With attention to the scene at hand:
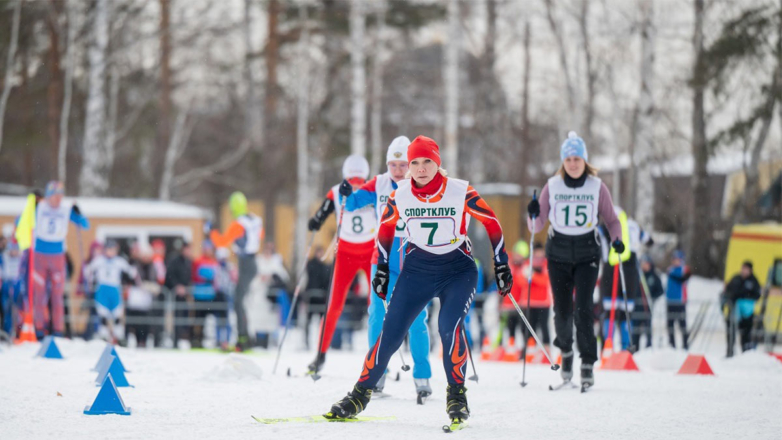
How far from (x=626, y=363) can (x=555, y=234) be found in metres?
2.61

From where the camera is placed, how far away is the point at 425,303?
253 inches

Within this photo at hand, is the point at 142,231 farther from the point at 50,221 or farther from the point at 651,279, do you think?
the point at 651,279

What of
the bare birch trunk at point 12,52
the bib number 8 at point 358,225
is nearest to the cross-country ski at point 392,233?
Result: the bib number 8 at point 358,225

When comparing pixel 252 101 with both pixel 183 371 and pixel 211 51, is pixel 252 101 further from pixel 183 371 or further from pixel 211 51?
pixel 183 371

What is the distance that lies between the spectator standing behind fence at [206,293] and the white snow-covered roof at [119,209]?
3.49 m

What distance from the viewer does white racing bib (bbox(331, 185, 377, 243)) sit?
8.60 metres

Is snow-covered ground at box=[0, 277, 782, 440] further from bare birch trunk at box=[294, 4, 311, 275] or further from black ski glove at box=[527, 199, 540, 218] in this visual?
bare birch trunk at box=[294, 4, 311, 275]

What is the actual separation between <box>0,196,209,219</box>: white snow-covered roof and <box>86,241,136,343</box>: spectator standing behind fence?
140 inches

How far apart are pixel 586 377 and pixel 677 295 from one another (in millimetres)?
8960

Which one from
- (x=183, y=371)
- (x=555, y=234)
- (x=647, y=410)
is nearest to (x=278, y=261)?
(x=183, y=371)

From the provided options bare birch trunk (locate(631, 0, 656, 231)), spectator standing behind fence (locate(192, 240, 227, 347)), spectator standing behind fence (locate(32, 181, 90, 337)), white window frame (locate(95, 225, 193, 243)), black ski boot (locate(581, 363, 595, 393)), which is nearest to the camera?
black ski boot (locate(581, 363, 595, 393))

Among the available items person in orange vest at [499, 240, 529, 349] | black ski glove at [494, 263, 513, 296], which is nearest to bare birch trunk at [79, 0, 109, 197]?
person in orange vest at [499, 240, 529, 349]

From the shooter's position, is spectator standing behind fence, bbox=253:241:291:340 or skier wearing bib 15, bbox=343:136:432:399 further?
spectator standing behind fence, bbox=253:241:291:340

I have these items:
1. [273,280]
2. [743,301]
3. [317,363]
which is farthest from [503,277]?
[273,280]
